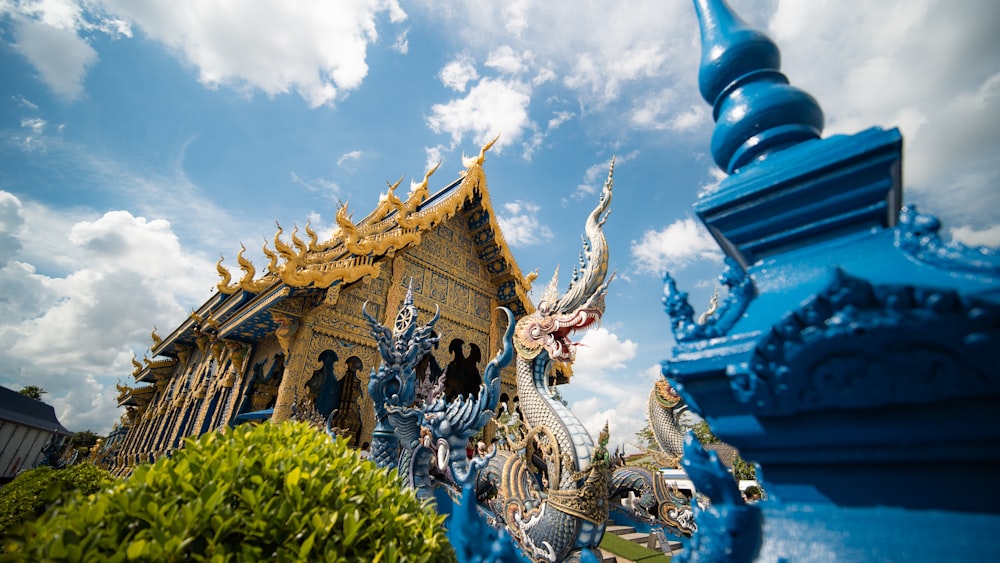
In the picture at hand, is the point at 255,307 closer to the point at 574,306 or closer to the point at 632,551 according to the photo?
the point at 574,306

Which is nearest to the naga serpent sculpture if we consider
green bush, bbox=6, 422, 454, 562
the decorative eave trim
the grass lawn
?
the grass lawn

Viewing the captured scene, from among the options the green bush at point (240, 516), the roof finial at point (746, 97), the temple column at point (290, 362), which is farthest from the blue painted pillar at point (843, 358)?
the temple column at point (290, 362)

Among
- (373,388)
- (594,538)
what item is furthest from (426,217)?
(594,538)

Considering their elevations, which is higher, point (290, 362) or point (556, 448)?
point (290, 362)

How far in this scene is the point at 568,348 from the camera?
4527mm

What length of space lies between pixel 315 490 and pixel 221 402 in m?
9.64

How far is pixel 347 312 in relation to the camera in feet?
26.1

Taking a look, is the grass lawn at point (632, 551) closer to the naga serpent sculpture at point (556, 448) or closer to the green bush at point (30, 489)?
the naga serpent sculpture at point (556, 448)

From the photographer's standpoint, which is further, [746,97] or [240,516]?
[746,97]

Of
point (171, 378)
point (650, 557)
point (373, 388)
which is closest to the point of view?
point (373, 388)

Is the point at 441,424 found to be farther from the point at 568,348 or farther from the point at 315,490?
the point at 315,490

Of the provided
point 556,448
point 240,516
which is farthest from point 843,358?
point 556,448

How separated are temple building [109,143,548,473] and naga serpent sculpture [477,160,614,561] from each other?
295 cm

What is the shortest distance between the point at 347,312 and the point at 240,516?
727 centimetres
